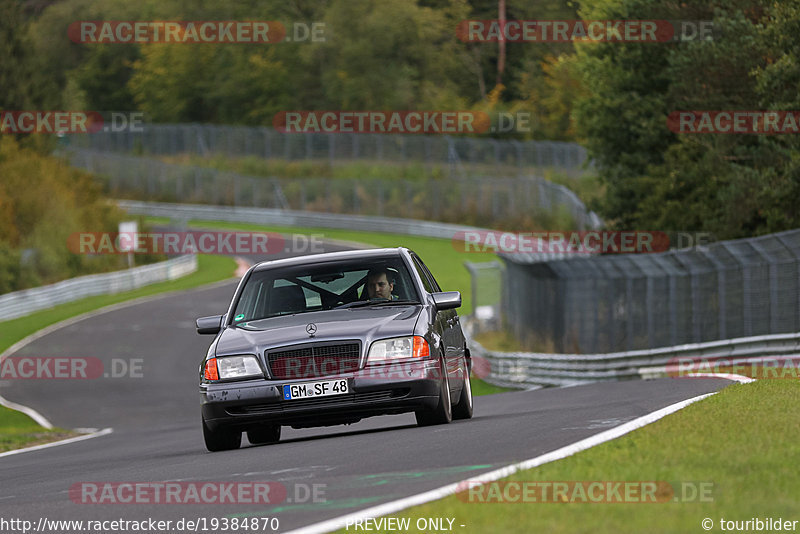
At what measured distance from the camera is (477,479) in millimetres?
7863

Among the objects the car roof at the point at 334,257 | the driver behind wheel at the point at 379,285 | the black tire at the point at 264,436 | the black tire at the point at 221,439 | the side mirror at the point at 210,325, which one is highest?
the car roof at the point at 334,257

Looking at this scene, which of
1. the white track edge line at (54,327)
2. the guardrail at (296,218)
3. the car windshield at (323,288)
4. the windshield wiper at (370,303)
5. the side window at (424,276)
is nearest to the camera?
the windshield wiper at (370,303)

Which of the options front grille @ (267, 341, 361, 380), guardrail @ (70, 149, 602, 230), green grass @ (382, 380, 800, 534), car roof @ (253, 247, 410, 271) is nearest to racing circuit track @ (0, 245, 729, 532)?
green grass @ (382, 380, 800, 534)

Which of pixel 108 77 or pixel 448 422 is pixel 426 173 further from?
pixel 448 422

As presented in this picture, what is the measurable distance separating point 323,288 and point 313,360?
1.20 meters

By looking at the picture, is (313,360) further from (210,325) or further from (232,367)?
(210,325)

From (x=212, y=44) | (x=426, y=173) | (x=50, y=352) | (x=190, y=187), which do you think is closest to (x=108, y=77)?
(x=212, y=44)

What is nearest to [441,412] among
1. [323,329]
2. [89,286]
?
[323,329]

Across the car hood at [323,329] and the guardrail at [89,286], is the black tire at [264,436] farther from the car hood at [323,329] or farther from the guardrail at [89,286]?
the guardrail at [89,286]

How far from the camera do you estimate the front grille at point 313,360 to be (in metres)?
11.2

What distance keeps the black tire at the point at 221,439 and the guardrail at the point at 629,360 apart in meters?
12.2

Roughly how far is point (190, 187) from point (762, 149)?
190ft

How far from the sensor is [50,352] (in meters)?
36.1

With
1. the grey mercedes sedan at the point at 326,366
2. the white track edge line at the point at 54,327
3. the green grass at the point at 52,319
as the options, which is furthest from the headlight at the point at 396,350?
the white track edge line at the point at 54,327
